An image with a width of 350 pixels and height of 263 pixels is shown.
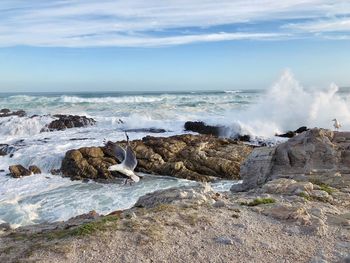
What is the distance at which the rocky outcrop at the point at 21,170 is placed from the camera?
19.4m

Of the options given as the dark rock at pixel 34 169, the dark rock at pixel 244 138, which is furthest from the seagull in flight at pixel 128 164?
the dark rock at pixel 244 138

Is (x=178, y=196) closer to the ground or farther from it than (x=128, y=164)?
closer to the ground

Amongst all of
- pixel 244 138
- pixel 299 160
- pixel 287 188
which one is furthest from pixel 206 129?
pixel 287 188

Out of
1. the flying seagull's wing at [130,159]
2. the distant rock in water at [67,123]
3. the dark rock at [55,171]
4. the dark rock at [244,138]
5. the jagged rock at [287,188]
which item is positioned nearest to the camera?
the jagged rock at [287,188]

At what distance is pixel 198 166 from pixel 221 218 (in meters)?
12.2

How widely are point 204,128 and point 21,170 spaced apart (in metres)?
12.5

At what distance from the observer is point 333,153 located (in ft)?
42.0

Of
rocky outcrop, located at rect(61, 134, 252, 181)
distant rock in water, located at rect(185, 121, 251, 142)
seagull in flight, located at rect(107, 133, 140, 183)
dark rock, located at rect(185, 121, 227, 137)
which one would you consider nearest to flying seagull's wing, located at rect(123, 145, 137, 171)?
seagull in flight, located at rect(107, 133, 140, 183)

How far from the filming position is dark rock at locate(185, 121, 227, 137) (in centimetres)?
2842

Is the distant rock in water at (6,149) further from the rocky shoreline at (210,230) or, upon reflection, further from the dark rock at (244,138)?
the rocky shoreline at (210,230)

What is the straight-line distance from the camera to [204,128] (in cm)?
2894

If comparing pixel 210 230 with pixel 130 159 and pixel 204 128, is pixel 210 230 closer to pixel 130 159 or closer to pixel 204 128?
pixel 130 159

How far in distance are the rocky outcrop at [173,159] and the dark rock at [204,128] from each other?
582 centimetres

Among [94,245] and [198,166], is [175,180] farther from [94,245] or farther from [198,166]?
[94,245]
